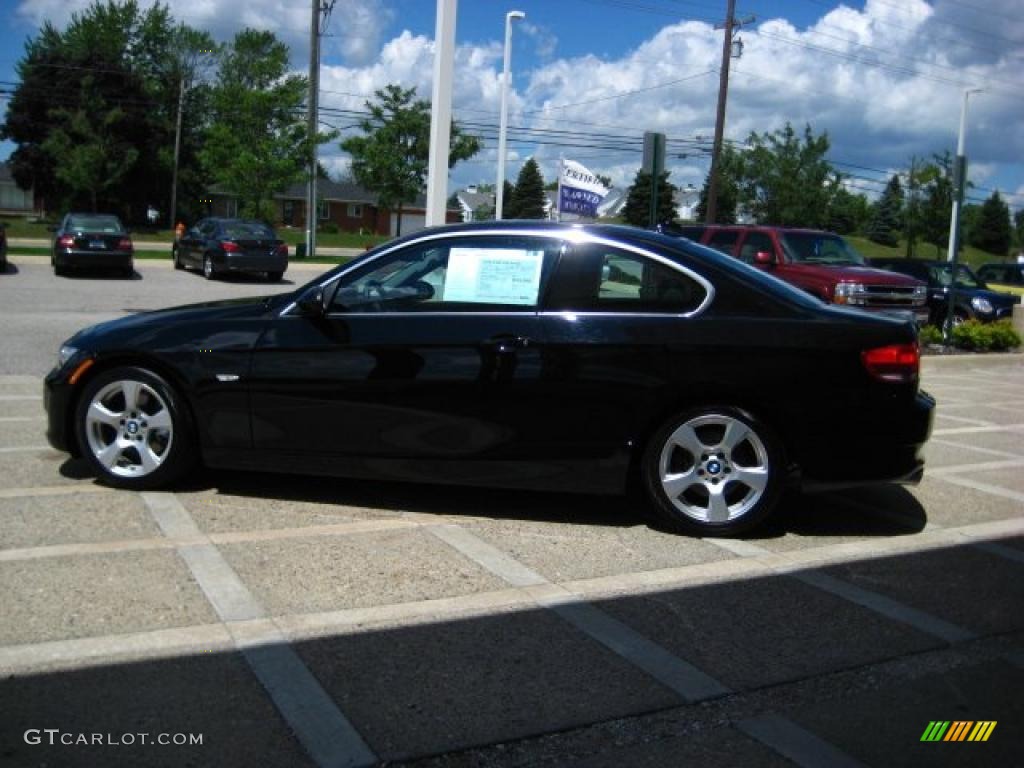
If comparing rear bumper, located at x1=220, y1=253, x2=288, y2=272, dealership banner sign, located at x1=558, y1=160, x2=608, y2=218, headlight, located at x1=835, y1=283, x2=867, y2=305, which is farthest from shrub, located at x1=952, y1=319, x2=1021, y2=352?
rear bumper, located at x1=220, y1=253, x2=288, y2=272

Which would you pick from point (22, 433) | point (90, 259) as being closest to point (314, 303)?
point (22, 433)

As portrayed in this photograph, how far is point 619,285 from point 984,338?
1300cm

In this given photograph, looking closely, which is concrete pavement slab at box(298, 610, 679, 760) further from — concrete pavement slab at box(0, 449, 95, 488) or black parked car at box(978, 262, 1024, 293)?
black parked car at box(978, 262, 1024, 293)

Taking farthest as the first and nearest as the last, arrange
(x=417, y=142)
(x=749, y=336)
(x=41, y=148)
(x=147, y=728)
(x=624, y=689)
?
(x=41, y=148) → (x=417, y=142) → (x=749, y=336) → (x=624, y=689) → (x=147, y=728)

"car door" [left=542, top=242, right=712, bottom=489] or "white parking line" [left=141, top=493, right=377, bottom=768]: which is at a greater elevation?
"car door" [left=542, top=242, right=712, bottom=489]

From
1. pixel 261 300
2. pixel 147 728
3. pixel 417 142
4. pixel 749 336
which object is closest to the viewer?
pixel 147 728

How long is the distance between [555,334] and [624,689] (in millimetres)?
2162

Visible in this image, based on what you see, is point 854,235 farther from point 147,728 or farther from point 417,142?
point 147,728

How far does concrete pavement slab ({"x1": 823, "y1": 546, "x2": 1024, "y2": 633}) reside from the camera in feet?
14.3

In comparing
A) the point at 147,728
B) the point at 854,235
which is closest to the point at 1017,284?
the point at 147,728

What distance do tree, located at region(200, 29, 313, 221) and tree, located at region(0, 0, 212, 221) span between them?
2675 cm

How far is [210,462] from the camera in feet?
17.9

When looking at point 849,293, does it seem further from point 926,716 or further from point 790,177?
point 790,177

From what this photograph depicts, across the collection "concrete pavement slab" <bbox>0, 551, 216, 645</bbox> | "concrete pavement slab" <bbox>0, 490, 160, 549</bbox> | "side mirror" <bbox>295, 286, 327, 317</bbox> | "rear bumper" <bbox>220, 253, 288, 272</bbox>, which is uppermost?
"side mirror" <bbox>295, 286, 327, 317</bbox>
